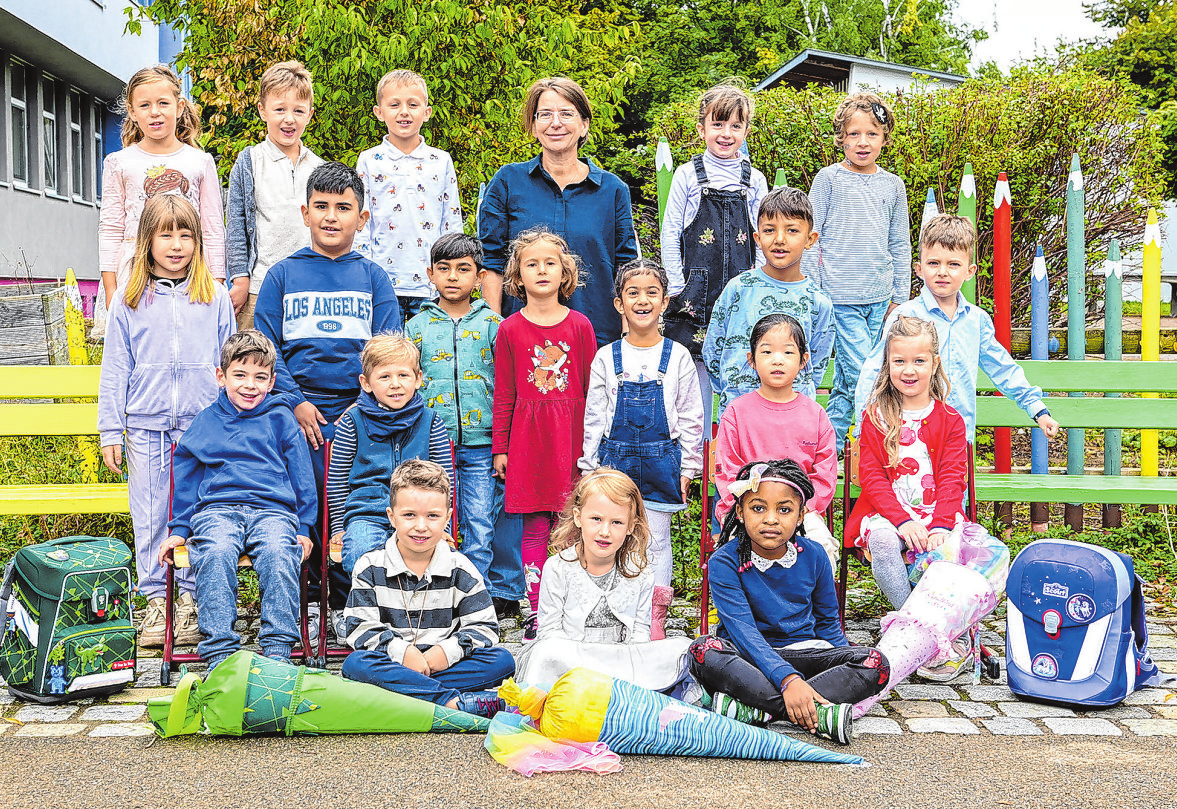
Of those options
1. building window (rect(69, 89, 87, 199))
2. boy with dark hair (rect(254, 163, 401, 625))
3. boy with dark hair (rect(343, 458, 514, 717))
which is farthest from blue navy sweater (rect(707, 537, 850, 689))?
building window (rect(69, 89, 87, 199))

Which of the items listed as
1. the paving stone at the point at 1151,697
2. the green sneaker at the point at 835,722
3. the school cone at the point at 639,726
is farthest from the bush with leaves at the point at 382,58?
the paving stone at the point at 1151,697

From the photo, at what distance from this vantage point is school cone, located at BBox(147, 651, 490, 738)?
380 centimetres

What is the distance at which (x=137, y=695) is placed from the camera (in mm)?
4383

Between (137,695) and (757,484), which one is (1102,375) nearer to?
(757,484)

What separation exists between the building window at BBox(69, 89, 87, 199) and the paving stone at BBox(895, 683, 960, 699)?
755 inches

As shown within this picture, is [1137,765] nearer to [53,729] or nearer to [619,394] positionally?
[619,394]

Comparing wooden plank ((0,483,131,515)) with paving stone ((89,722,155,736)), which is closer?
paving stone ((89,722,155,736))

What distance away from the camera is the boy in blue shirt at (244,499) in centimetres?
438

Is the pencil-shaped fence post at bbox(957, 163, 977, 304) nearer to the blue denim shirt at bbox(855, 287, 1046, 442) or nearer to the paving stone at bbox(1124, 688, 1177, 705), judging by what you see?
the blue denim shirt at bbox(855, 287, 1046, 442)

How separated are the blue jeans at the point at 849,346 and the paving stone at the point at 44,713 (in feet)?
12.2

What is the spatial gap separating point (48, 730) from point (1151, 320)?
5955 millimetres

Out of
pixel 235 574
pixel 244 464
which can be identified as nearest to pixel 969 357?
pixel 244 464

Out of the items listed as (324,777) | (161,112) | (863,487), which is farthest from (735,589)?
(161,112)

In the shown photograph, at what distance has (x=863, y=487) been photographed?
4.92 m
